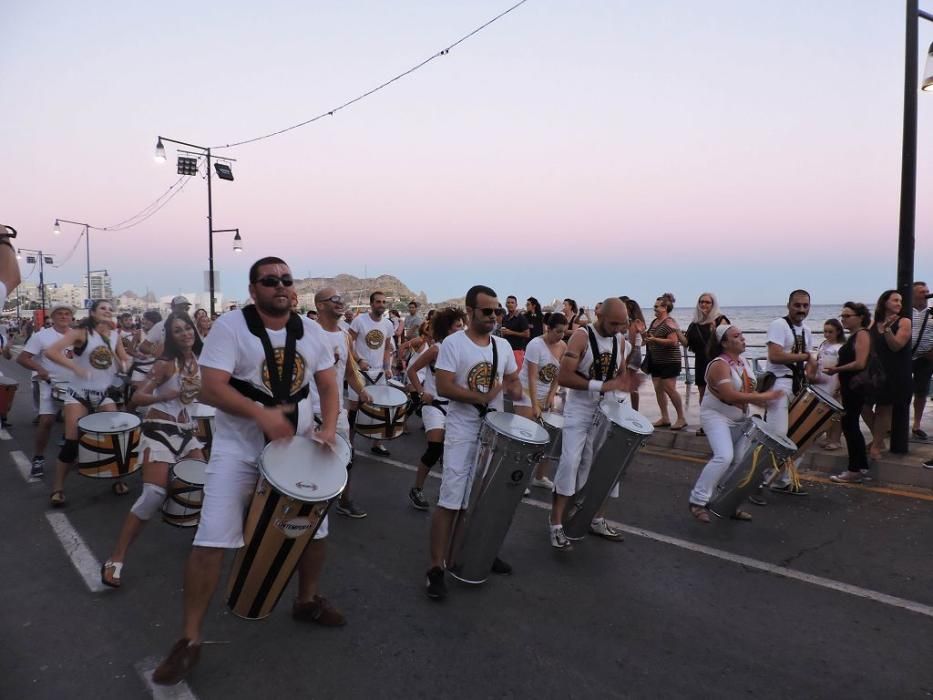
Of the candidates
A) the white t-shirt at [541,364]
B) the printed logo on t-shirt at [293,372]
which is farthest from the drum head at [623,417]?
the printed logo on t-shirt at [293,372]

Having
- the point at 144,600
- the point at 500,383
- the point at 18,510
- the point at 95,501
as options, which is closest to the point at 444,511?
the point at 500,383

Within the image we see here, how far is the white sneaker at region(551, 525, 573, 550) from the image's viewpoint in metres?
4.61

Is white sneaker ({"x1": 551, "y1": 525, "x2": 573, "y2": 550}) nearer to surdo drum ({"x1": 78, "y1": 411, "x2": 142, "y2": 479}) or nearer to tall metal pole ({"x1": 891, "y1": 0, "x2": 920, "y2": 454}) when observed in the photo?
surdo drum ({"x1": 78, "y1": 411, "x2": 142, "y2": 479})

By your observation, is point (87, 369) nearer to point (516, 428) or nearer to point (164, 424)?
point (164, 424)

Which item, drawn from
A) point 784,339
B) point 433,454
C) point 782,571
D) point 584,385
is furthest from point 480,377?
point 784,339

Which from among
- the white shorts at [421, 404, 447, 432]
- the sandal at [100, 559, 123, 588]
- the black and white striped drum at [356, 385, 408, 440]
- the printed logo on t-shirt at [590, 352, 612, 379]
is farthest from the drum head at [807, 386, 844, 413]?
the sandal at [100, 559, 123, 588]

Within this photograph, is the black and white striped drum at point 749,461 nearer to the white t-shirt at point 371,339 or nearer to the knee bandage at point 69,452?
the white t-shirt at point 371,339

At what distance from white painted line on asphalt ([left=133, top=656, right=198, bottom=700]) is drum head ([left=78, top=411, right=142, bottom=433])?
103 inches

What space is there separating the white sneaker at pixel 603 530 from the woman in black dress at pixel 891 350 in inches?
147

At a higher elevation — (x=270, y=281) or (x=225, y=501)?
(x=270, y=281)

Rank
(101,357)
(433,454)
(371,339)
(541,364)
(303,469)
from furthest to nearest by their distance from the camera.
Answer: (371,339)
(541,364)
(101,357)
(433,454)
(303,469)

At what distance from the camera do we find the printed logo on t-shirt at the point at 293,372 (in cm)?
299

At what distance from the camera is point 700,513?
17.0 ft

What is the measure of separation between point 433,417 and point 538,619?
2.73m
